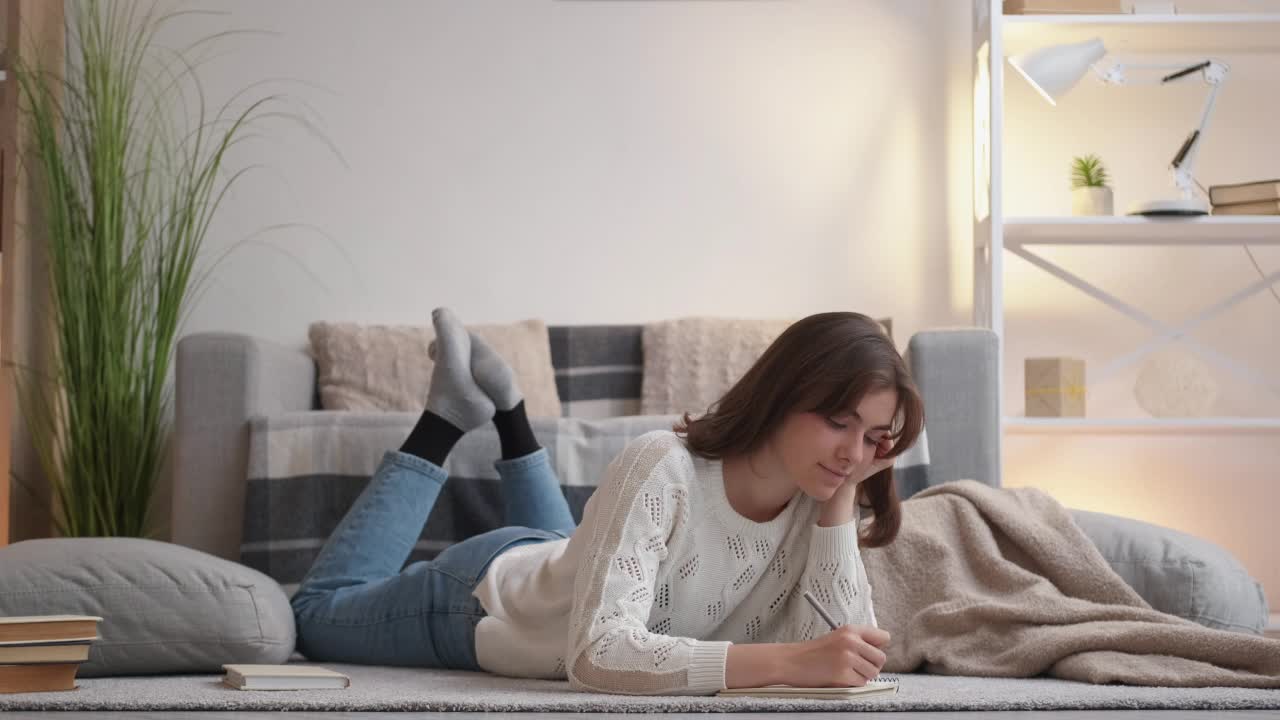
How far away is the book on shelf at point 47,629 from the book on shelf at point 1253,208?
8.32ft

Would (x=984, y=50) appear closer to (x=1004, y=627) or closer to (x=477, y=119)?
(x=477, y=119)

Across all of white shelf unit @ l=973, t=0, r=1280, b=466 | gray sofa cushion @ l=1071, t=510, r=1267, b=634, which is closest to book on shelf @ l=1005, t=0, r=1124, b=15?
white shelf unit @ l=973, t=0, r=1280, b=466

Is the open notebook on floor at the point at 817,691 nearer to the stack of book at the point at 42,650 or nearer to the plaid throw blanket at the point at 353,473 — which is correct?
the stack of book at the point at 42,650

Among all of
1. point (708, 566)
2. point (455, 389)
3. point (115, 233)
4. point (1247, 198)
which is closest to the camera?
point (708, 566)

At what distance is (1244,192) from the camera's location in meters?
3.16

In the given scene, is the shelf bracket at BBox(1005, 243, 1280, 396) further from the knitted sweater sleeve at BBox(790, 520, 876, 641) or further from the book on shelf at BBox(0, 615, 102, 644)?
the book on shelf at BBox(0, 615, 102, 644)

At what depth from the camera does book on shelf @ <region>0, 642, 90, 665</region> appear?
1.63m

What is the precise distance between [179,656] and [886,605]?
1007 mm

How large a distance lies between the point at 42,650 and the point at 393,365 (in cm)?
129

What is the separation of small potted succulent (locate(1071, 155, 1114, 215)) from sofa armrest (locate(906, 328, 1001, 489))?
808 mm

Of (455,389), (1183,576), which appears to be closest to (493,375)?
(455,389)

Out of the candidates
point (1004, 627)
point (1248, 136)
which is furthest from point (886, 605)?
point (1248, 136)

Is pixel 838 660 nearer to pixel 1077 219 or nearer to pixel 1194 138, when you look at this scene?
pixel 1077 219

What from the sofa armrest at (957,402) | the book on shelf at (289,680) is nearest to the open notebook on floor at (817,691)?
the book on shelf at (289,680)
